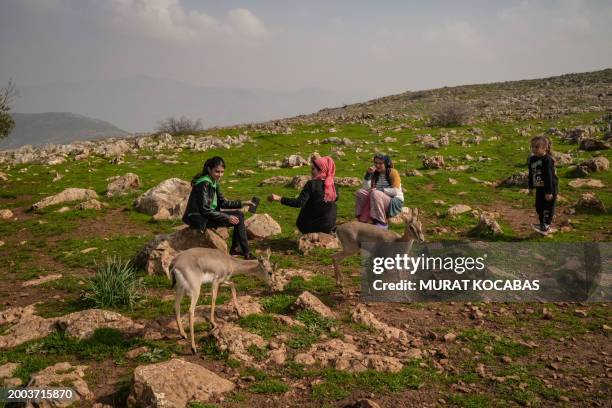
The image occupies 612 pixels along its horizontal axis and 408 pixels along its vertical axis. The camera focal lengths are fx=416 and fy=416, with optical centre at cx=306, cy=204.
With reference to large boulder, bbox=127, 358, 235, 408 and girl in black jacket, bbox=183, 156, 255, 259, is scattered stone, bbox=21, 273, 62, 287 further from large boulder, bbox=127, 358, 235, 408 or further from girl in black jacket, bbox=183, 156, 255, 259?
large boulder, bbox=127, 358, 235, 408

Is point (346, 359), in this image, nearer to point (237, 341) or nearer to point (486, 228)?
point (237, 341)

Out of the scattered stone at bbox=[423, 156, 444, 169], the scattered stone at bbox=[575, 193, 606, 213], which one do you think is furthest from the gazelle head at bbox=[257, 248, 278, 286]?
the scattered stone at bbox=[423, 156, 444, 169]

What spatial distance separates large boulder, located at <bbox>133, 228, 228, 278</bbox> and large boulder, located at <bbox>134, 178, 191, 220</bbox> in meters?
5.64

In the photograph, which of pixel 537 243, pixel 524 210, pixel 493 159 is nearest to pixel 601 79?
pixel 493 159

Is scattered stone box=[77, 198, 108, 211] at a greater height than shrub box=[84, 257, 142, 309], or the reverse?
scattered stone box=[77, 198, 108, 211]

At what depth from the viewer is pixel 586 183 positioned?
1927 centimetres

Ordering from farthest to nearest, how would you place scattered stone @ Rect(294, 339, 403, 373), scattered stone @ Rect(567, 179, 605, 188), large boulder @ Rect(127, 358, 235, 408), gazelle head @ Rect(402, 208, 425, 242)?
scattered stone @ Rect(567, 179, 605, 188) < gazelle head @ Rect(402, 208, 425, 242) < scattered stone @ Rect(294, 339, 403, 373) < large boulder @ Rect(127, 358, 235, 408)

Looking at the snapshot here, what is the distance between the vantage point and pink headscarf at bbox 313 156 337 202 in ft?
40.1

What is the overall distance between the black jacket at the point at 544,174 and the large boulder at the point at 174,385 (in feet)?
35.7

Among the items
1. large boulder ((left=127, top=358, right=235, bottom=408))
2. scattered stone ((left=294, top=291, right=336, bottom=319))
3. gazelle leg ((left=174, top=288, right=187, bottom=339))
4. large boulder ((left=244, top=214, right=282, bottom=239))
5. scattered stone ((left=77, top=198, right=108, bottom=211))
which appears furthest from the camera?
scattered stone ((left=77, top=198, right=108, bottom=211))

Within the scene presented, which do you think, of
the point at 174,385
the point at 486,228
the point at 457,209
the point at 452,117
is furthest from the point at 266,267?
the point at 452,117

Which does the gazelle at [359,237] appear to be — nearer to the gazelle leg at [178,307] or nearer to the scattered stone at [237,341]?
the scattered stone at [237,341]

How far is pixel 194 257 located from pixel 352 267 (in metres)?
5.06

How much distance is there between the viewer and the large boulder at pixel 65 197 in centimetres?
1914
